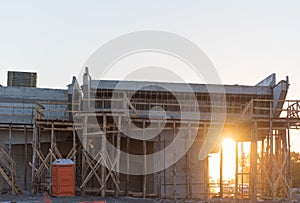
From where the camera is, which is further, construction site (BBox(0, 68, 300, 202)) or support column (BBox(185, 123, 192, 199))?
support column (BBox(185, 123, 192, 199))

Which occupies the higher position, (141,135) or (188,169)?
(141,135)

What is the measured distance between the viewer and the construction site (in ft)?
97.3

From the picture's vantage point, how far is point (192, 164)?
34.6m

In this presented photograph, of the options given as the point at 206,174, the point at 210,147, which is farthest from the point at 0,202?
the point at 210,147

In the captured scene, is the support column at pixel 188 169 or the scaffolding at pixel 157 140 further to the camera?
the support column at pixel 188 169

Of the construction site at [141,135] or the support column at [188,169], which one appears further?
the support column at [188,169]

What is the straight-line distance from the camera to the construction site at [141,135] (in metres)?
29.7

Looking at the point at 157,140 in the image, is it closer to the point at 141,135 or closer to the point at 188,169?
the point at 141,135

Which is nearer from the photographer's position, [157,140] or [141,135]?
[141,135]

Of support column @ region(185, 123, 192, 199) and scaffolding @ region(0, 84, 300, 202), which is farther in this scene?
support column @ region(185, 123, 192, 199)

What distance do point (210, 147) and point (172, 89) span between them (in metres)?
5.05

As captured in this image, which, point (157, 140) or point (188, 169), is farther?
point (157, 140)

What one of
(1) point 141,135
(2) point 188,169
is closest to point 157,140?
(1) point 141,135

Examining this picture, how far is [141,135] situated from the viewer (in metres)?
32.7
